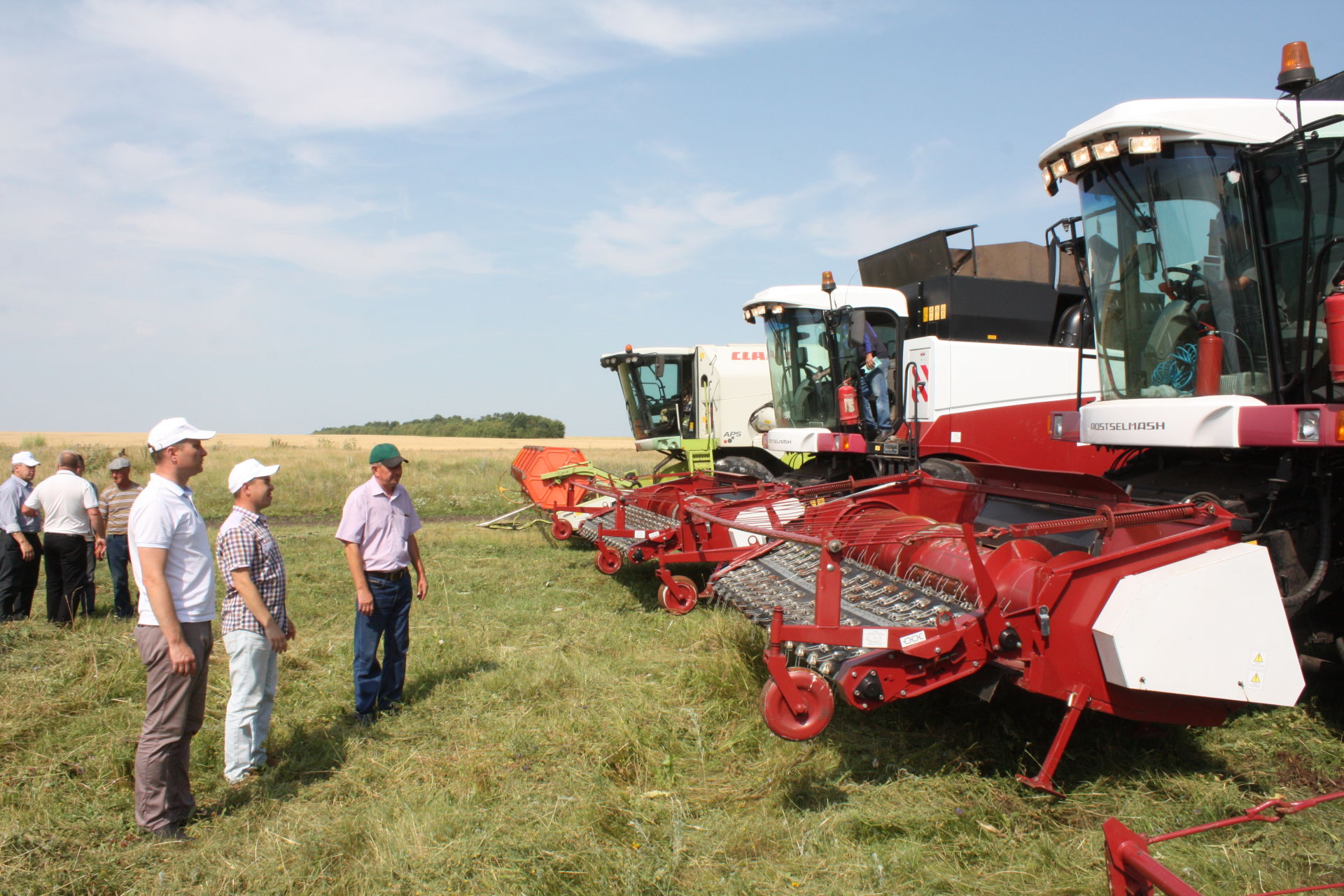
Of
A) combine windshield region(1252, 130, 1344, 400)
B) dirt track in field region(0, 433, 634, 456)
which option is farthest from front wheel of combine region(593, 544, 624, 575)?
dirt track in field region(0, 433, 634, 456)

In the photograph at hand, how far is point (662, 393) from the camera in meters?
15.0

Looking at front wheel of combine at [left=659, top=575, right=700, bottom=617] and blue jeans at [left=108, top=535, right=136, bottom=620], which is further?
blue jeans at [left=108, top=535, right=136, bottom=620]

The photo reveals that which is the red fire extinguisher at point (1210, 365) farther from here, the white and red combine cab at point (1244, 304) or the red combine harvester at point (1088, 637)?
the red combine harvester at point (1088, 637)

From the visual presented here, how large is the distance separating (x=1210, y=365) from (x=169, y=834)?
208 inches

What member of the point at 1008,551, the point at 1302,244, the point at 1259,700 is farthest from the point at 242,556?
the point at 1302,244

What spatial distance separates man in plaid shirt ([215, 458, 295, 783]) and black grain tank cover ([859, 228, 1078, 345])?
7.00 meters

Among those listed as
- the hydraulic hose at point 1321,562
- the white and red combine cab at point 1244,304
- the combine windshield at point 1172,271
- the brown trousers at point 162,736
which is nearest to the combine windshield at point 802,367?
the combine windshield at point 1172,271

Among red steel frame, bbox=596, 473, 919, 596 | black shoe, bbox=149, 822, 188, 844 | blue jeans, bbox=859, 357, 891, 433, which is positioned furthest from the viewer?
blue jeans, bbox=859, 357, 891, 433

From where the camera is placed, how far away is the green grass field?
3092 mm

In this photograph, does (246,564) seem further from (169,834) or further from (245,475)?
(169,834)

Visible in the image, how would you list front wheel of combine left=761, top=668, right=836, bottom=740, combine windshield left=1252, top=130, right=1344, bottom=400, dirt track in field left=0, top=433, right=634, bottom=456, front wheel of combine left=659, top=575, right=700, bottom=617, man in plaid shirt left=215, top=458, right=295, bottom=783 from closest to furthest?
front wheel of combine left=761, top=668, right=836, bottom=740, man in plaid shirt left=215, top=458, right=295, bottom=783, combine windshield left=1252, top=130, right=1344, bottom=400, front wheel of combine left=659, top=575, right=700, bottom=617, dirt track in field left=0, top=433, right=634, bottom=456

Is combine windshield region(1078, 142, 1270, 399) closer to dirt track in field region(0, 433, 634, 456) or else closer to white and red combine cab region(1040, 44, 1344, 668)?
white and red combine cab region(1040, 44, 1344, 668)

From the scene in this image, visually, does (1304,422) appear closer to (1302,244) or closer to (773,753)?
(1302,244)

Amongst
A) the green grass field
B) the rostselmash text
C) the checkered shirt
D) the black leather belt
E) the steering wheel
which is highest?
the steering wheel
